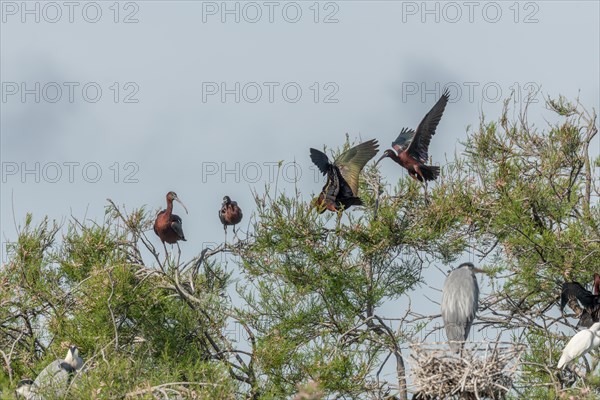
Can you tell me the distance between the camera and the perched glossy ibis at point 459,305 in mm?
13156

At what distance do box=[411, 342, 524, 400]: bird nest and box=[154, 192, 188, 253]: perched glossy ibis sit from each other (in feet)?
20.8

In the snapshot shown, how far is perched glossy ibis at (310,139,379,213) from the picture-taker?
1534 centimetres

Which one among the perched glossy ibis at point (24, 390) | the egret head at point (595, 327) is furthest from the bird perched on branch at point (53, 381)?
the egret head at point (595, 327)

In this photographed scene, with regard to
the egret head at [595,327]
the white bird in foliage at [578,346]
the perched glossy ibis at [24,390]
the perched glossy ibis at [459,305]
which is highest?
the perched glossy ibis at [459,305]

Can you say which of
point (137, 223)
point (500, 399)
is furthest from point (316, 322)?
point (500, 399)

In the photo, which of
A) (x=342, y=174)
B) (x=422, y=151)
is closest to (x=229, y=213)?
(x=342, y=174)

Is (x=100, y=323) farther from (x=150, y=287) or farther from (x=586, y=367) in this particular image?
(x=586, y=367)

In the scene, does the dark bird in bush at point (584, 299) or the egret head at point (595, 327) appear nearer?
the egret head at point (595, 327)

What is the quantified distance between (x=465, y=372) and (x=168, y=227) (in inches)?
275

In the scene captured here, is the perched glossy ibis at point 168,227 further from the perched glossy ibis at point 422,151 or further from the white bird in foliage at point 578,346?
the white bird in foliage at point 578,346

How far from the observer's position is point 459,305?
1324cm

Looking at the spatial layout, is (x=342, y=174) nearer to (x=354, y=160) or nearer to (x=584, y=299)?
(x=354, y=160)

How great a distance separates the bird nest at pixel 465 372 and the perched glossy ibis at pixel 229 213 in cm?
619

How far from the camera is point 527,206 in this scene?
15516mm
